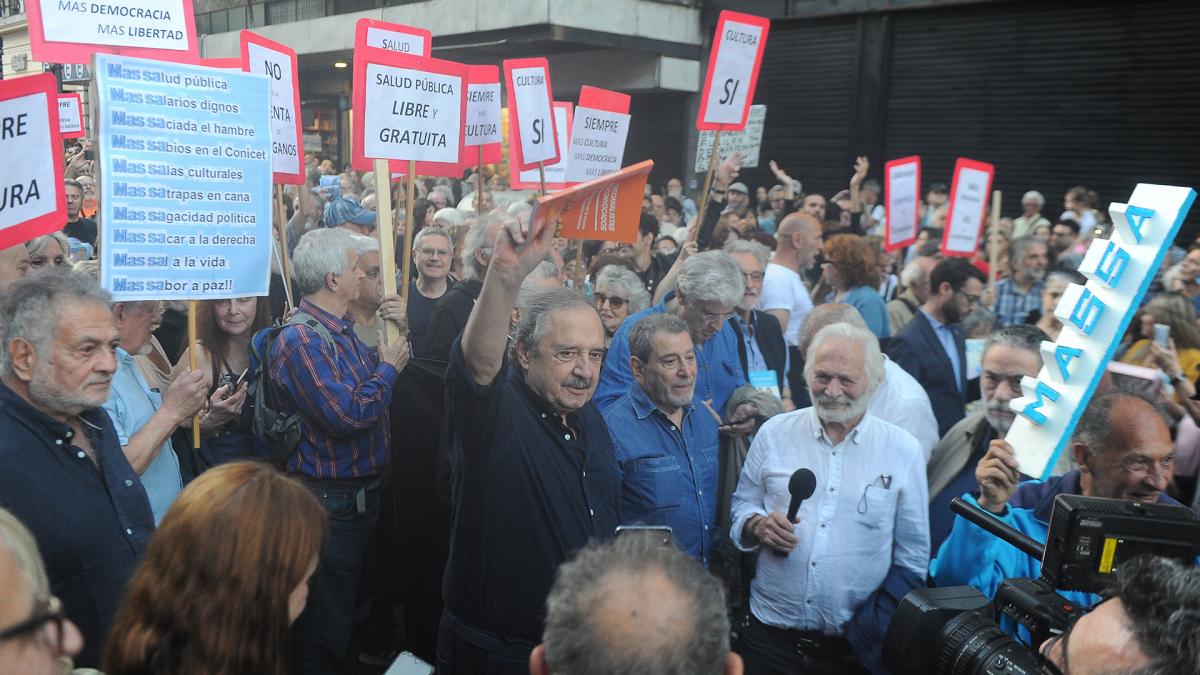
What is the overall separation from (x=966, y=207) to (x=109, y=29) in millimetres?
6224

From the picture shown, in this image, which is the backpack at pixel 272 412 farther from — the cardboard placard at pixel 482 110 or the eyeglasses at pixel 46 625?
the cardboard placard at pixel 482 110

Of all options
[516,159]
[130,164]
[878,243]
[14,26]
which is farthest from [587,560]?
[14,26]

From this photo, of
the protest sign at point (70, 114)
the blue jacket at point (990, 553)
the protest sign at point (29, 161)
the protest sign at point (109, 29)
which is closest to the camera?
the blue jacket at point (990, 553)

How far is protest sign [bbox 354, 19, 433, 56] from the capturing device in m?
5.38

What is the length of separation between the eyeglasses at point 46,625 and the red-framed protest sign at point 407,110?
134 inches

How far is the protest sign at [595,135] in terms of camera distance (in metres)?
6.98

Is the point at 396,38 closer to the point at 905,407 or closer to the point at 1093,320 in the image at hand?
the point at 905,407

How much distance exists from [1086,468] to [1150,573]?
52.2 inches

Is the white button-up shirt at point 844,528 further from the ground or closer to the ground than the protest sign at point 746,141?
closer to the ground

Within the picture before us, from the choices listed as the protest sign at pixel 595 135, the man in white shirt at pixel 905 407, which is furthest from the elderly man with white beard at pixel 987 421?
the protest sign at pixel 595 135

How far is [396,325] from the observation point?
438cm

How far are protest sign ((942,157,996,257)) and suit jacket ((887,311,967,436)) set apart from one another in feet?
7.91

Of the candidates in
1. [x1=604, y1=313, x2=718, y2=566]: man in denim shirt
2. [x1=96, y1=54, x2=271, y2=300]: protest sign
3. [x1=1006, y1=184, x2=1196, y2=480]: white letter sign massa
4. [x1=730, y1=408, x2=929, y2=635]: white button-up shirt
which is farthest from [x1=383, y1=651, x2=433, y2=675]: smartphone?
[x1=96, y1=54, x2=271, y2=300]: protest sign

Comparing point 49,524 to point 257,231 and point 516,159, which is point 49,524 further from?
point 516,159
